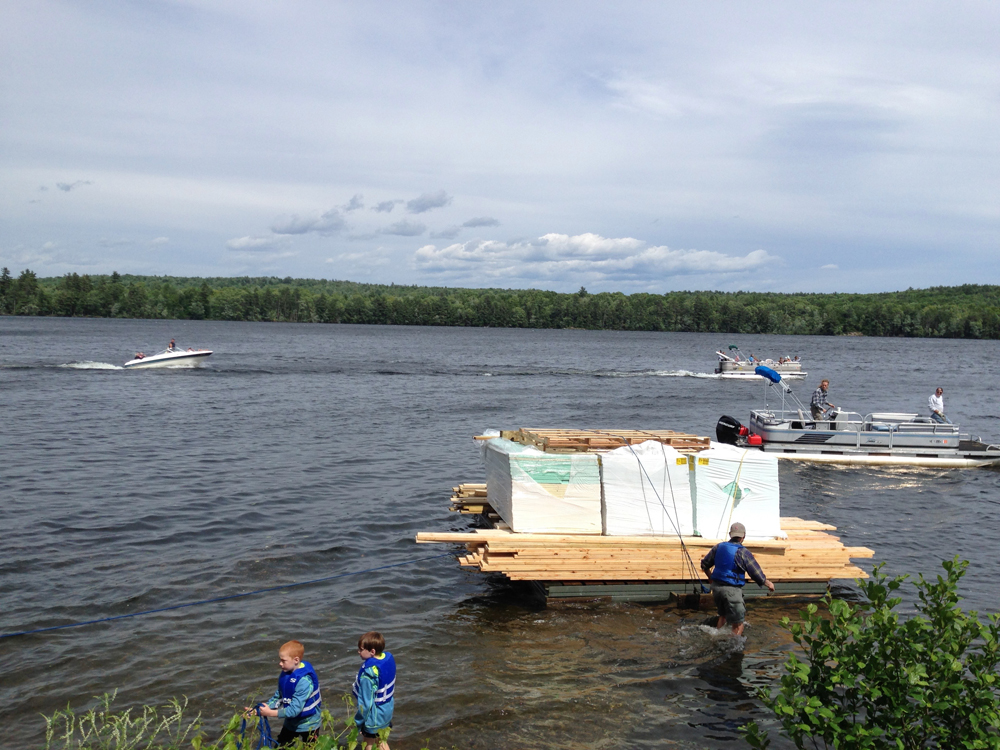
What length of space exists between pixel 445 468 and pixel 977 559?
48.7ft

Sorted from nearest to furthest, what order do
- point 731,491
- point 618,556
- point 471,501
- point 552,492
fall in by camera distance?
point 618,556 → point 552,492 → point 731,491 → point 471,501

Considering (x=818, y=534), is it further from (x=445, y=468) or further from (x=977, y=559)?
(x=445, y=468)

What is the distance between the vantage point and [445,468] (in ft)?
81.7

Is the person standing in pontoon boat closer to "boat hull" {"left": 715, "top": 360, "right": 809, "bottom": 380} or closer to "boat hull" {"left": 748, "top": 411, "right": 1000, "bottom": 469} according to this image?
"boat hull" {"left": 748, "top": 411, "right": 1000, "bottom": 469}

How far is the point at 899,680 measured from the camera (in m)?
6.27

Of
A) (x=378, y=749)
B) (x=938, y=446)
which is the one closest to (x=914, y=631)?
(x=378, y=749)

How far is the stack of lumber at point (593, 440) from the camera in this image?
14.1 metres

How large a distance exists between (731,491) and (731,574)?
84.0 inches

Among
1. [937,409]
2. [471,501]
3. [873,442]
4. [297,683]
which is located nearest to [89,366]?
[471,501]

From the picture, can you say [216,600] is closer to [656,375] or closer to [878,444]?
[878,444]

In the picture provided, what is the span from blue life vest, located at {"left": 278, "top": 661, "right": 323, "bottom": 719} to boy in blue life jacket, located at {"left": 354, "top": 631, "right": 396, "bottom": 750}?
1.36ft

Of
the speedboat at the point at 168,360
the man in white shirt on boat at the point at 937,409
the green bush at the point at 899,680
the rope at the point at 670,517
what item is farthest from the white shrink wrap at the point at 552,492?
the speedboat at the point at 168,360

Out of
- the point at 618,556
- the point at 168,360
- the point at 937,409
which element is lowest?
the point at 618,556

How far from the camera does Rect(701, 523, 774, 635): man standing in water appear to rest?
453 inches
